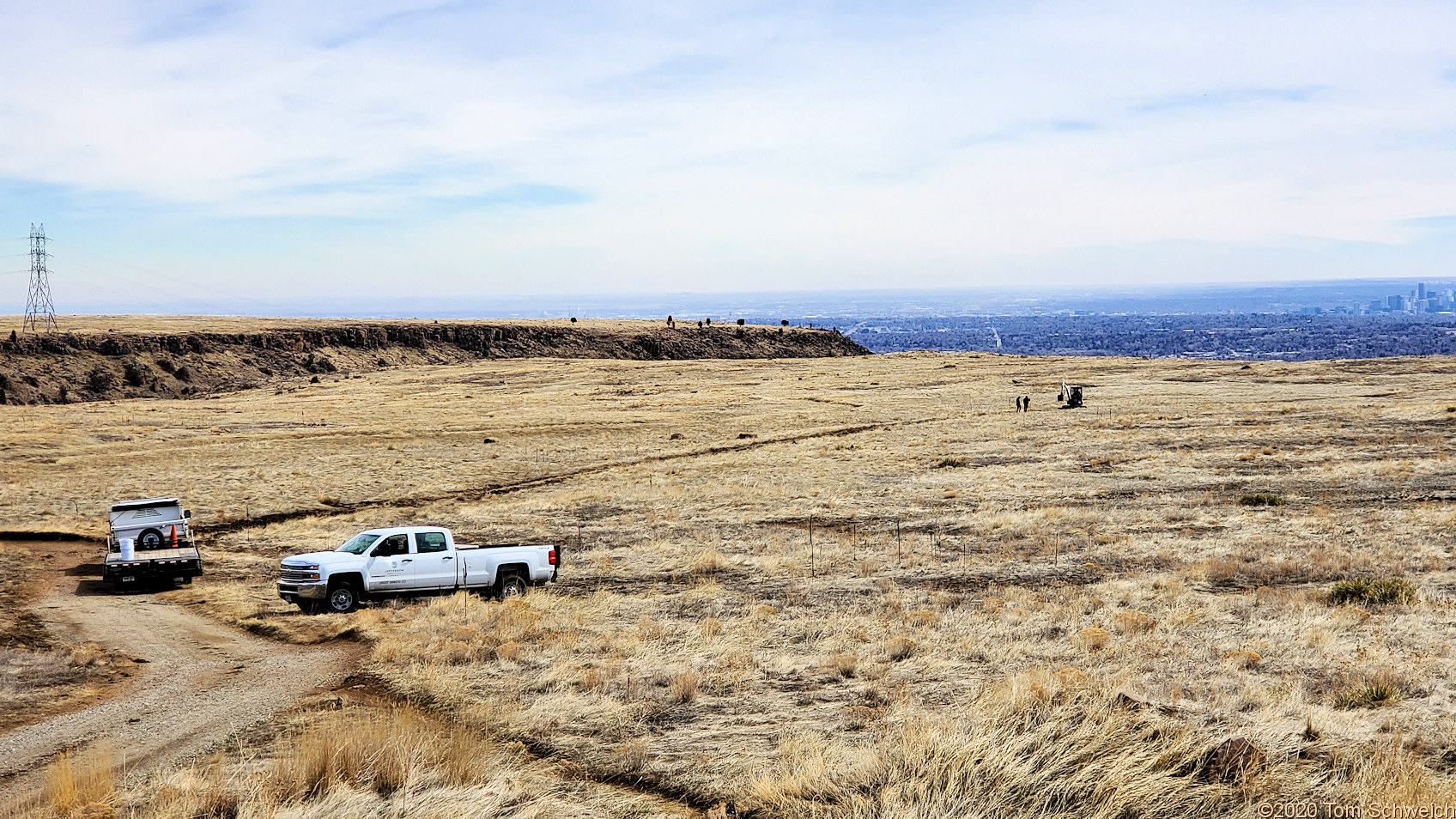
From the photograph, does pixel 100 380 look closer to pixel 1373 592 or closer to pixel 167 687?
pixel 167 687

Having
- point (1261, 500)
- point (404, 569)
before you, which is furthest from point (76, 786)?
point (1261, 500)

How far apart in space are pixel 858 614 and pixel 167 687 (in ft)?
36.8

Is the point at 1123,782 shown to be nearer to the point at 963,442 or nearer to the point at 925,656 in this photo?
the point at 925,656

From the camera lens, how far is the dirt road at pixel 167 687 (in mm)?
12125

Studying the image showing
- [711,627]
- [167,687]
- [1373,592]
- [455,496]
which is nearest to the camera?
[167,687]

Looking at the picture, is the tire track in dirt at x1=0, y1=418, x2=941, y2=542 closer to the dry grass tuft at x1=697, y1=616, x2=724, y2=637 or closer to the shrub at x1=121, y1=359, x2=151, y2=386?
the dry grass tuft at x1=697, y1=616, x2=724, y2=637

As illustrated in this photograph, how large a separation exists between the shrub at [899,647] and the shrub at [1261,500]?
18678 millimetres

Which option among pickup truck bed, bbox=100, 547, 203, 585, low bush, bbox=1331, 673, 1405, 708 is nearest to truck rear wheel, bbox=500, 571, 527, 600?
pickup truck bed, bbox=100, 547, 203, 585

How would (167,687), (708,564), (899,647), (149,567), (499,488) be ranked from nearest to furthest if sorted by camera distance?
(167,687), (899,647), (149,567), (708,564), (499,488)

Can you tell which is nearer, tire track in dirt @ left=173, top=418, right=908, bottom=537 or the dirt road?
the dirt road

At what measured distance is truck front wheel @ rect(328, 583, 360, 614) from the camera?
2050 cm

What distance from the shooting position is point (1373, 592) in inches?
713

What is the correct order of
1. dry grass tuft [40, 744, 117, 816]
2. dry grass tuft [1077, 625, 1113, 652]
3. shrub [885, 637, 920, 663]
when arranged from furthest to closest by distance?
dry grass tuft [1077, 625, 1113, 652]
shrub [885, 637, 920, 663]
dry grass tuft [40, 744, 117, 816]

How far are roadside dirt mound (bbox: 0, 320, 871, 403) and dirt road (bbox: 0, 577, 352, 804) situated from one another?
66.3 m
